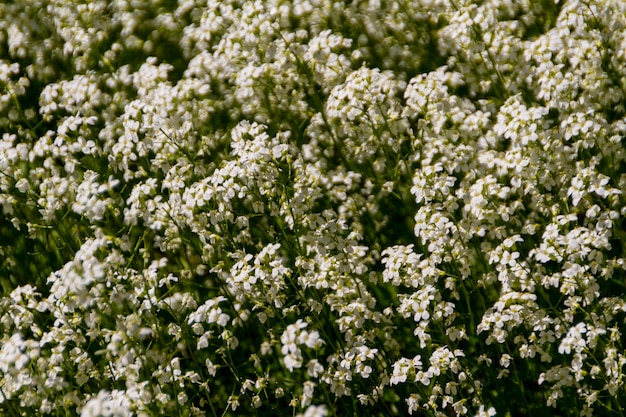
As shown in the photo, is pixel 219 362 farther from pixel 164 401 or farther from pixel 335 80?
pixel 335 80

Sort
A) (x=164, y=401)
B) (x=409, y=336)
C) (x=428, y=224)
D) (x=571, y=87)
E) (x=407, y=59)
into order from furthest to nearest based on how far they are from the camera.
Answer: (x=407, y=59)
(x=409, y=336)
(x=571, y=87)
(x=428, y=224)
(x=164, y=401)

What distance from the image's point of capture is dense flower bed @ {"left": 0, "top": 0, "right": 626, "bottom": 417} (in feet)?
14.8

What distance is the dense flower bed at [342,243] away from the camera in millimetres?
4520

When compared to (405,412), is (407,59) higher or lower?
higher

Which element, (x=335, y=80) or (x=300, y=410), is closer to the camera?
(x=300, y=410)

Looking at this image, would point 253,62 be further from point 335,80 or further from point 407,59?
point 407,59

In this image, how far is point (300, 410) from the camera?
5289mm

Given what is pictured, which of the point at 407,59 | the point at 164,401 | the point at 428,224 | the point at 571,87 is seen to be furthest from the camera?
the point at 407,59

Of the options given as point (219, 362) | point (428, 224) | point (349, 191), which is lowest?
point (219, 362)

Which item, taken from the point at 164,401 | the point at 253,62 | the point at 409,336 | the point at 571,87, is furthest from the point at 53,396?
the point at 571,87

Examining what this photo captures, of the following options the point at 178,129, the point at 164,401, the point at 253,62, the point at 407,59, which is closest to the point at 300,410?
the point at 164,401

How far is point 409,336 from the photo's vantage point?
17.9 ft

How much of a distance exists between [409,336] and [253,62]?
7.43 feet

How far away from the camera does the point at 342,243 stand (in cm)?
484
